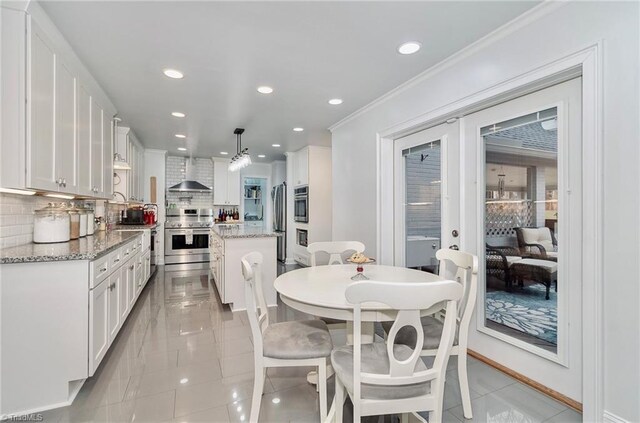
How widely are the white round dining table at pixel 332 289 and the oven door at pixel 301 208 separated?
3429mm

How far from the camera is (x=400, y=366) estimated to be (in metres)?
1.31

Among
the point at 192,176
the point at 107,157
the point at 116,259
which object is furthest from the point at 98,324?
the point at 192,176

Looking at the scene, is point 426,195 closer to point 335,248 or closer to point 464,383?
point 335,248

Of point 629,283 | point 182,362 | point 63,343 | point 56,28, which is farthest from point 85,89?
point 629,283

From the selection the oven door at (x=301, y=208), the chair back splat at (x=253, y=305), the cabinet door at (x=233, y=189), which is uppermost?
the cabinet door at (x=233, y=189)

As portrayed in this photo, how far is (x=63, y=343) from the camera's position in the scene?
1896mm

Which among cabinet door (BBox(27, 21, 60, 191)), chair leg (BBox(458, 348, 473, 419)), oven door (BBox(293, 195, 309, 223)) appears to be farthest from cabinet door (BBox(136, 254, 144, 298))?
chair leg (BBox(458, 348, 473, 419))

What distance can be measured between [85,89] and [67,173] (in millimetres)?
885

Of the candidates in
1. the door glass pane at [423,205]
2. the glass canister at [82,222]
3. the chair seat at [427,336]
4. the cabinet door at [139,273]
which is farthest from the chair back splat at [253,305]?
the cabinet door at [139,273]

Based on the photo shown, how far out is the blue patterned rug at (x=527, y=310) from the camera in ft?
6.76

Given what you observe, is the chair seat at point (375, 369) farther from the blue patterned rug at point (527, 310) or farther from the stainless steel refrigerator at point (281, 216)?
the stainless steel refrigerator at point (281, 216)

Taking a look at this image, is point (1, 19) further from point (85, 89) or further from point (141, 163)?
point (141, 163)

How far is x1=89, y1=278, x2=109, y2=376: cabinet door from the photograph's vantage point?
199 cm

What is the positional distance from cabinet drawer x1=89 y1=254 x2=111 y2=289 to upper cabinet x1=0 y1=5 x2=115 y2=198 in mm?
618
